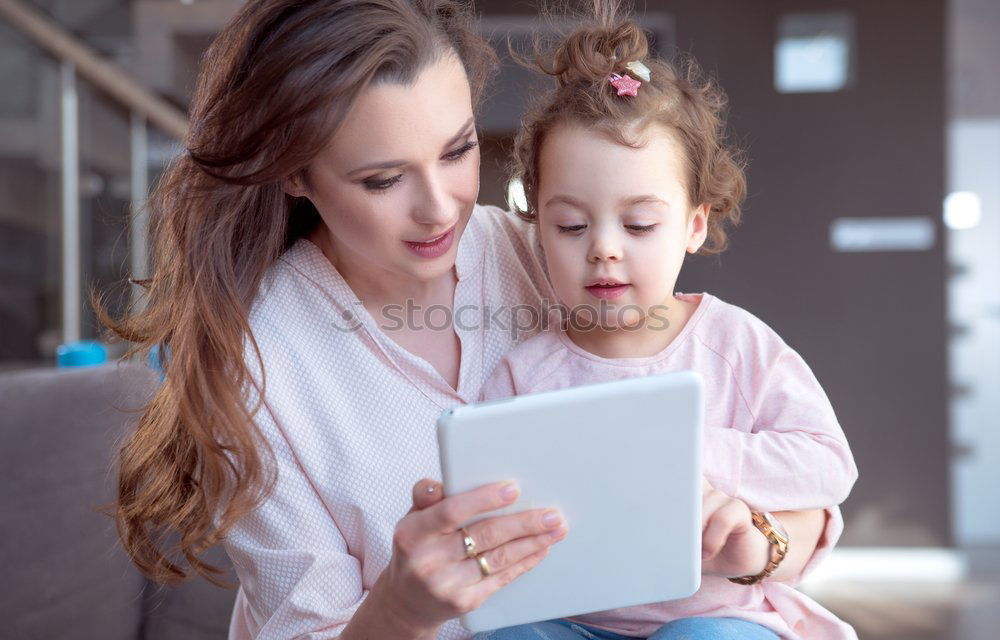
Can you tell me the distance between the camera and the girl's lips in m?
1.24

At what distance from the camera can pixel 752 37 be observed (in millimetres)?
4324

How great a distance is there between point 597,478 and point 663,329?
42cm

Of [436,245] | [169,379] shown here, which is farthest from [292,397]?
[436,245]

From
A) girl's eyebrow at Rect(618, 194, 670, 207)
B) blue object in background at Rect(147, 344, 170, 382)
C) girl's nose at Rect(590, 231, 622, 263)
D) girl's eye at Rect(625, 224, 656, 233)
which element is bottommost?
blue object in background at Rect(147, 344, 170, 382)

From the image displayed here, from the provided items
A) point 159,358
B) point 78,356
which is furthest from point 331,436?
point 78,356

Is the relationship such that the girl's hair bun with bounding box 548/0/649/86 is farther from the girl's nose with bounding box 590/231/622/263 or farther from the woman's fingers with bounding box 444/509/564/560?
the woman's fingers with bounding box 444/509/564/560

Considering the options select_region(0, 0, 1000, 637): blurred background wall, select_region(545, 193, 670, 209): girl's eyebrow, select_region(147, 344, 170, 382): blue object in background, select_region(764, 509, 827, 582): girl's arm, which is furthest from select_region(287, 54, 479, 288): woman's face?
select_region(0, 0, 1000, 637): blurred background wall

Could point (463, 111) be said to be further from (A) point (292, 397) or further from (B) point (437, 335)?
(A) point (292, 397)

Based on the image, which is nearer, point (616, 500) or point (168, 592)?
point (616, 500)

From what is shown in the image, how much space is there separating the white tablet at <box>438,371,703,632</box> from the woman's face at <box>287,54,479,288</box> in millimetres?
402

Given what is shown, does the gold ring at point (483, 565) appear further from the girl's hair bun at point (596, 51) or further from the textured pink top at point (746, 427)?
the girl's hair bun at point (596, 51)

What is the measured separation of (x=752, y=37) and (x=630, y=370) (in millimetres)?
3459

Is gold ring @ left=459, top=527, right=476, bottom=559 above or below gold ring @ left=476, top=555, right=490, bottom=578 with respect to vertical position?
above

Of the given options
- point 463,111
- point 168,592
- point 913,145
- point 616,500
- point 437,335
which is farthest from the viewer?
point 913,145
